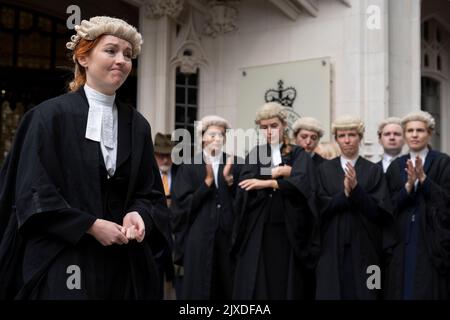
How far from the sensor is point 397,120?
696cm

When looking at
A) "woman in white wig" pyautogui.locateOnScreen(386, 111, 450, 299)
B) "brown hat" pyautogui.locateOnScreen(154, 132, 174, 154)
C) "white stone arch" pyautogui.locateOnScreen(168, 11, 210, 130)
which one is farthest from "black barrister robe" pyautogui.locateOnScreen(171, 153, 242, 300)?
"white stone arch" pyautogui.locateOnScreen(168, 11, 210, 130)

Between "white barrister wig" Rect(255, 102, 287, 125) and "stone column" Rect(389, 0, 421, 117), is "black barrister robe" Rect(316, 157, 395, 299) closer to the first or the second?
"white barrister wig" Rect(255, 102, 287, 125)

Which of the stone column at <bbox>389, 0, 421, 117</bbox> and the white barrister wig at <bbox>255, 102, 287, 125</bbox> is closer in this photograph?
the white barrister wig at <bbox>255, 102, 287, 125</bbox>

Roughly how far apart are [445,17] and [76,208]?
10.3 metres

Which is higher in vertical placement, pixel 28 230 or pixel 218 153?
pixel 218 153

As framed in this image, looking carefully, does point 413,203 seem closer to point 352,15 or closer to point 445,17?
point 352,15

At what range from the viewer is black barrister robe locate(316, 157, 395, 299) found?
20.5 feet

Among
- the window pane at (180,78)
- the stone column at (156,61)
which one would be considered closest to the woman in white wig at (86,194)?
the stone column at (156,61)

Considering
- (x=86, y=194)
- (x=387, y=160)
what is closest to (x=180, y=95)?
(x=387, y=160)

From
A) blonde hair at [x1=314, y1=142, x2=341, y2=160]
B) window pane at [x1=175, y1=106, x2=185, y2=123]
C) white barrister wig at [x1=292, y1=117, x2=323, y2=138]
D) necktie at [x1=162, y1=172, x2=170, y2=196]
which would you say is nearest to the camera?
white barrister wig at [x1=292, y1=117, x2=323, y2=138]

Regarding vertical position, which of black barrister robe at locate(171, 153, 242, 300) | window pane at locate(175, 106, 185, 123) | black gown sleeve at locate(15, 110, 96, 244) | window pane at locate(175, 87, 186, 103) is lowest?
black barrister robe at locate(171, 153, 242, 300)

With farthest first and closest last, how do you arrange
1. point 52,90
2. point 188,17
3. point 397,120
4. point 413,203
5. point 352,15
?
point 52,90, point 188,17, point 352,15, point 397,120, point 413,203

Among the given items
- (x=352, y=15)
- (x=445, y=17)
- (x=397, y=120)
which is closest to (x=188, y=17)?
(x=352, y=15)

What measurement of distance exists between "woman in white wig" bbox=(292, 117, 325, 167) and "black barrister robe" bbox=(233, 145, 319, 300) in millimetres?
552
